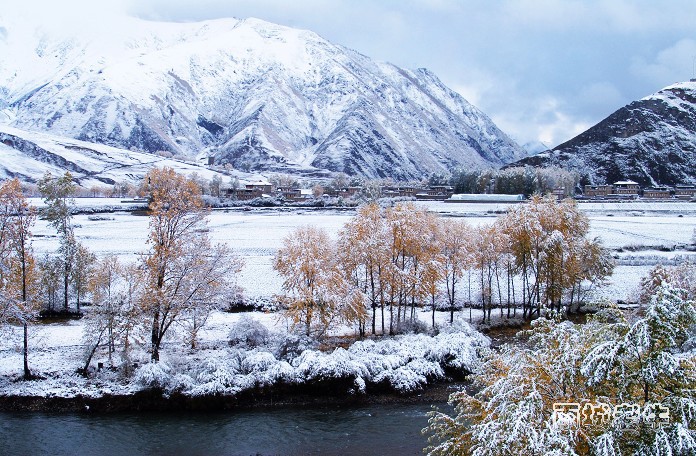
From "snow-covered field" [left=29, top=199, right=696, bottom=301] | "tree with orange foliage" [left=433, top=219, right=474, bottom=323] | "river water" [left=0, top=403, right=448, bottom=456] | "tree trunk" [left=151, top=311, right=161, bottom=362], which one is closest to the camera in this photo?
"river water" [left=0, top=403, right=448, bottom=456]

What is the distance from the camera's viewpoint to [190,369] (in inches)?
1353

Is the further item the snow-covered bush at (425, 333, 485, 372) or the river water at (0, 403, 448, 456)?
the snow-covered bush at (425, 333, 485, 372)

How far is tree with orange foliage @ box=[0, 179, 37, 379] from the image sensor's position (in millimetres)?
32750

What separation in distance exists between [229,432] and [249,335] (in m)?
11.4

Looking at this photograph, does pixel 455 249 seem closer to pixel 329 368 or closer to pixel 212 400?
pixel 329 368

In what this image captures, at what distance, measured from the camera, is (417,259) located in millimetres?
45375

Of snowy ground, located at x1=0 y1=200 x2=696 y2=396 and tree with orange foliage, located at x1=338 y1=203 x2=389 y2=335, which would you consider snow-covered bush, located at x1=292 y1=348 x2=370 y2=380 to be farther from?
tree with orange foliage, located at x1=338 y1=203 x2=389 y2=335

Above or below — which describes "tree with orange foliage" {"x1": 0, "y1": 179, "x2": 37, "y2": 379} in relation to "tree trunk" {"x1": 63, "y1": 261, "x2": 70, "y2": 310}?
above

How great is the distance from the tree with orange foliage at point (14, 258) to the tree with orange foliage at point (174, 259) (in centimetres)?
762

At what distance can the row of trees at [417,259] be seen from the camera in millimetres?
40875

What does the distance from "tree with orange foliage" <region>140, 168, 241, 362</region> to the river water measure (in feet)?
21.1

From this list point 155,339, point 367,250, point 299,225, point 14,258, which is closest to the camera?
point 155,339

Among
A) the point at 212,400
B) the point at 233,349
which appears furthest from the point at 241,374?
the point at 233,349

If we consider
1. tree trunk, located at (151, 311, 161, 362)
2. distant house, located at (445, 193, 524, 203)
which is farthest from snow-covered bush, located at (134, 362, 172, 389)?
distant house, located at (445, 193, 524, 203)
